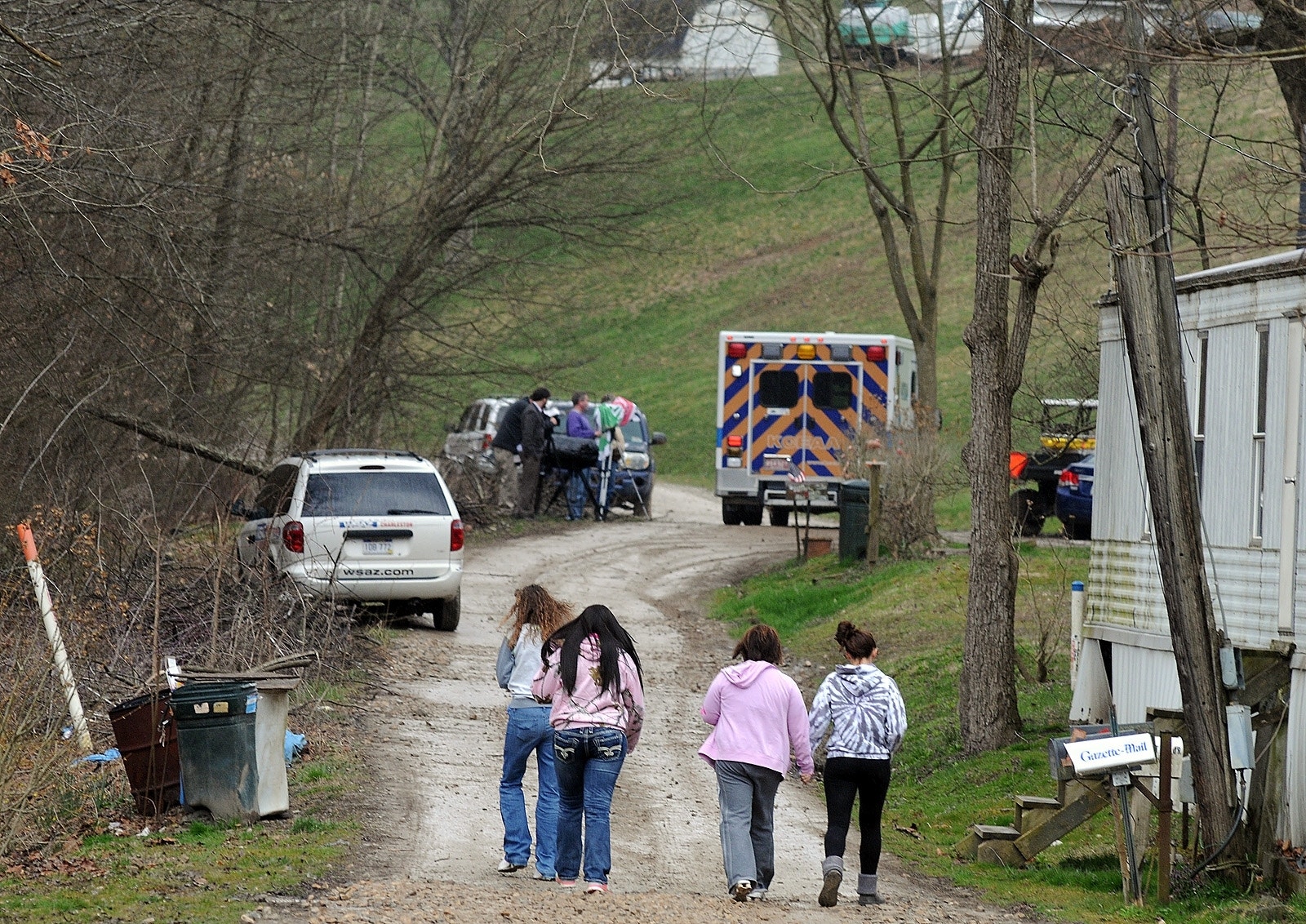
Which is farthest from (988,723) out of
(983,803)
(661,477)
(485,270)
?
(661,477)

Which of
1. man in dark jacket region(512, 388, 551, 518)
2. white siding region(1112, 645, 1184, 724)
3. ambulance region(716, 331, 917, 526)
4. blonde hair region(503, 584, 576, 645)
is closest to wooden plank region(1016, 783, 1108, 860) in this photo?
white siding region(1112, 645, 1184, 724)

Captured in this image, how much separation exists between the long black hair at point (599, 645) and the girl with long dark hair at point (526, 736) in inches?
9.0

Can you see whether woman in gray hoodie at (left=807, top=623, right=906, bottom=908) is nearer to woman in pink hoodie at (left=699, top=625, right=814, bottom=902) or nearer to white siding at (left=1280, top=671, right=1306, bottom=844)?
woman in pink hoodie at (left=699, top=625, right=814, bottom=902)

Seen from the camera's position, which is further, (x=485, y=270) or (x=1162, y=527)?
(x=485, y=270)

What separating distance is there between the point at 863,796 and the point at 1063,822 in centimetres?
158

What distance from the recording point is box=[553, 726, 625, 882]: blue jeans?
824 cm

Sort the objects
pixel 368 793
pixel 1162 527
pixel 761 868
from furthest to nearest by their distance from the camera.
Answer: pixel 368 793, pixel 1162 527, pixel 761 868

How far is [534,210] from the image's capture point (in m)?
24.6

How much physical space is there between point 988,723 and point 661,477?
100ft

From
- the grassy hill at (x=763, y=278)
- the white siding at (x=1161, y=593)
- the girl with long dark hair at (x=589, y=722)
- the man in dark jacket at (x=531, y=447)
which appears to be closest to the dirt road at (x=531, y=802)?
the girl with long dark hair at (x=589, y=722)

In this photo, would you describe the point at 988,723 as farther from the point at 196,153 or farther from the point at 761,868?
the point at 196,153

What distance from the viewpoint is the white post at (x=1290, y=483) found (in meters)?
9.02

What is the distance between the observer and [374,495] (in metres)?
16.5

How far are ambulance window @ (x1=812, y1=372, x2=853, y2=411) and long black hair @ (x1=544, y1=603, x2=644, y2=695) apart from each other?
55.2 feet
